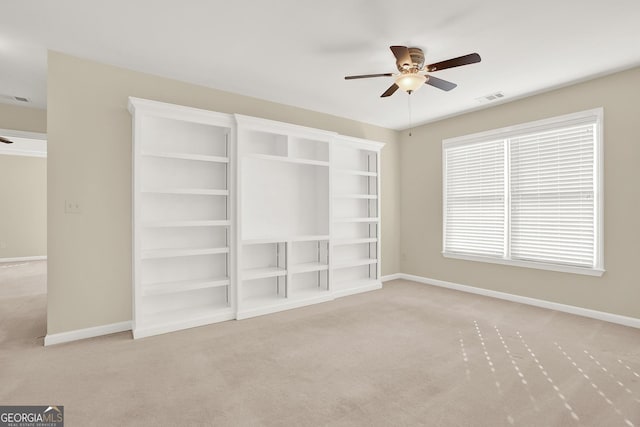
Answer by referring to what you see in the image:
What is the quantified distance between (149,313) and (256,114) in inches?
110

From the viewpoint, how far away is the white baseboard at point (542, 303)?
3.60m

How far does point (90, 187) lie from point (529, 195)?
5.28 metres

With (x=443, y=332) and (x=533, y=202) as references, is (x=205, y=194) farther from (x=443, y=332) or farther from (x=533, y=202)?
(x=533, y=202)

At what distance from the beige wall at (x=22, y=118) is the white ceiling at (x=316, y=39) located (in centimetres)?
76

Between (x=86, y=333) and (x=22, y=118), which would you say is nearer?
(x=86, y=333)

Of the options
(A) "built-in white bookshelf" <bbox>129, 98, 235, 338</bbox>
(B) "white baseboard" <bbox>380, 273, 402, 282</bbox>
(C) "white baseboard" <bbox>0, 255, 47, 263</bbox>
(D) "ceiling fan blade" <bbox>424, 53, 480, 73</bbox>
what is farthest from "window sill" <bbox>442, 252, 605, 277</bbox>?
(C) "white baseboard" <bbox>0, 255, 47, 263</bbox>

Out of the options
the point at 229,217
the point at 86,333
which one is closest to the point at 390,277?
the point at 229,217

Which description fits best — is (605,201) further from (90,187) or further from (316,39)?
(90,187)

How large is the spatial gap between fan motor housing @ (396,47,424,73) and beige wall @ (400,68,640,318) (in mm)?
2267

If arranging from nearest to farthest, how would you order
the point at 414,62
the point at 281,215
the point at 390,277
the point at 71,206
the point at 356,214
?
the point at 414,62
the point at 71,206
the point at 281,215
the point at 356,214
the point at 390,277

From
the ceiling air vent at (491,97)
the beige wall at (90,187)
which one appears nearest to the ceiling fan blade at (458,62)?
the ceiling air vent at (491,97)

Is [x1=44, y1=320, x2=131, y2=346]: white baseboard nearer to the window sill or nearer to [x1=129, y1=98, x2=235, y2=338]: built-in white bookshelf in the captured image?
[x1=129, y1=98, x2=235, y2=338]: built-in white bookshelf

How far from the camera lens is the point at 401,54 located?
2570 mm

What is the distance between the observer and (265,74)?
3.69m
